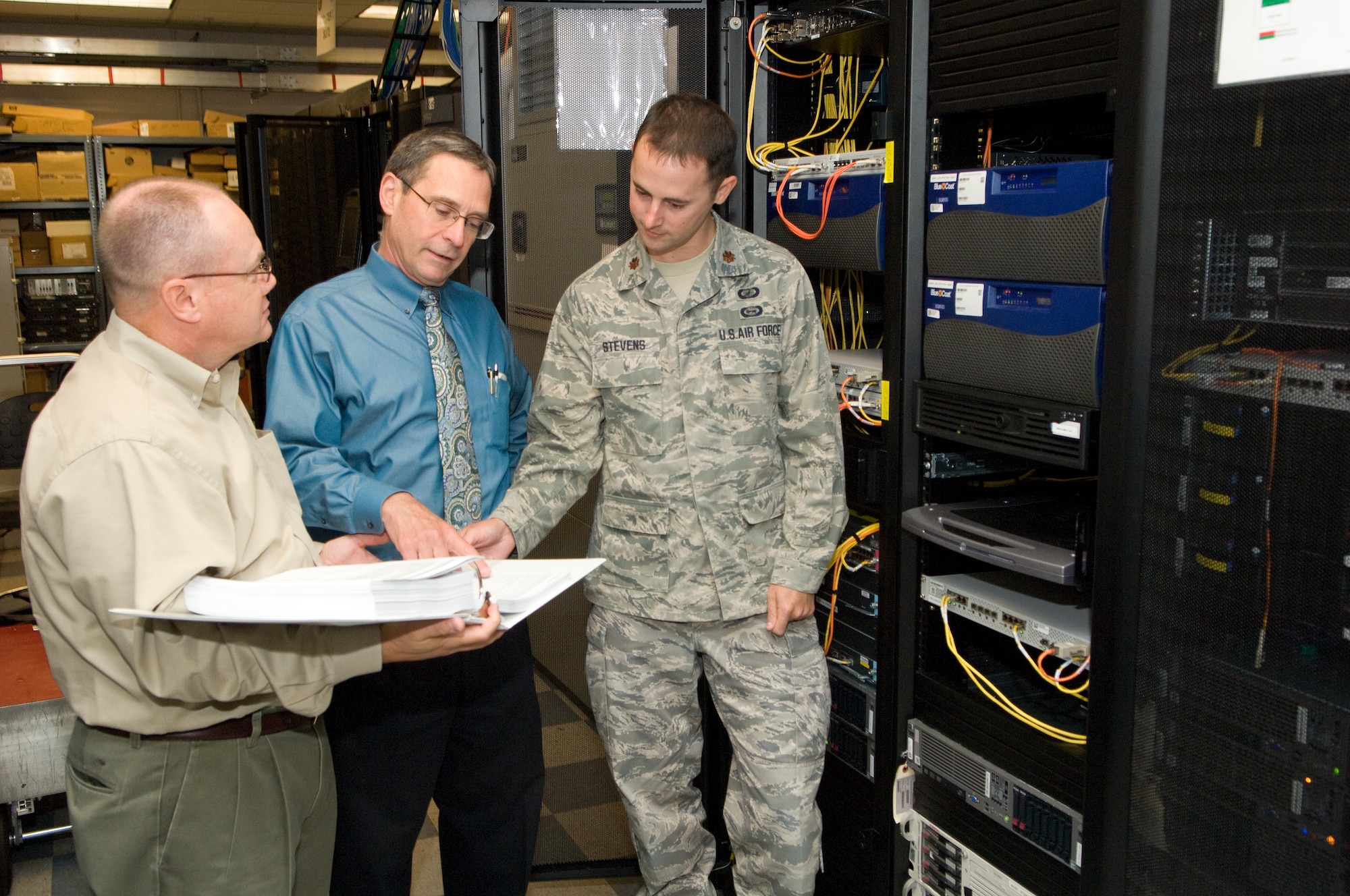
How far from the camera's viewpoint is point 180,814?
4.04 ft

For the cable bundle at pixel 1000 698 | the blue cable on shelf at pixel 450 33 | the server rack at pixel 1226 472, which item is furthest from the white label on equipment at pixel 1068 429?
the blue cable on shelf at pixel 450 33

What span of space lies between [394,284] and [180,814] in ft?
2.78

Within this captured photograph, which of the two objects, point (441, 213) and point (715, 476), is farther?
point (715, 476)

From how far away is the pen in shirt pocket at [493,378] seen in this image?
5.90 ft

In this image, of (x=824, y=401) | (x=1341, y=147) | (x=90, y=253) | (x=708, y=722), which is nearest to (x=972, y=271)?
(x=824, y=401)

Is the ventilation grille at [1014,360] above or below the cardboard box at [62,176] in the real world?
below

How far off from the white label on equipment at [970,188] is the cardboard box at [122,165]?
248 inches

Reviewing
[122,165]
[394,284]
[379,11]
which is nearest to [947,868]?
[394,284]

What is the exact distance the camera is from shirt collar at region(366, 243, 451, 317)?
169 cm

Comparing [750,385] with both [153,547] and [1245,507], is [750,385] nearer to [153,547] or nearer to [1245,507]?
[1245,507]

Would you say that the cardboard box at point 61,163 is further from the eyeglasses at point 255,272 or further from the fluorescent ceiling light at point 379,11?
the eyeglasses at point 255,272

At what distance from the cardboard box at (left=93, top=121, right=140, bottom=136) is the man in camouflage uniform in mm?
6265

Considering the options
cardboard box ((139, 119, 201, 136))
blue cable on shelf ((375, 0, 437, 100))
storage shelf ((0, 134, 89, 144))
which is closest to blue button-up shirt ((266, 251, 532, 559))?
blue cable on shelf ((375, 0, 437, 100))

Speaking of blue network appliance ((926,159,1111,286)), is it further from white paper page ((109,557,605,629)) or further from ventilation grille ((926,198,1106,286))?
white paper page ((109,557,605,629))
